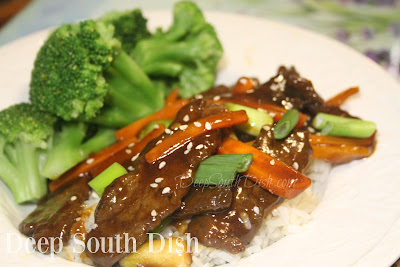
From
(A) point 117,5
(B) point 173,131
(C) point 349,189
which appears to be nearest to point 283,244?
(C) point 349,189

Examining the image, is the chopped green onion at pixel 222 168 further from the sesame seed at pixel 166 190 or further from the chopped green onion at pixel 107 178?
the chopped green onion at pixel 107 178

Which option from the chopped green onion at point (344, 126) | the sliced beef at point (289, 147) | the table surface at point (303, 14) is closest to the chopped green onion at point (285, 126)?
the sliced beef at point (289, 147)

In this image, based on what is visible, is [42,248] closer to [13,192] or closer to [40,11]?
[13,192]

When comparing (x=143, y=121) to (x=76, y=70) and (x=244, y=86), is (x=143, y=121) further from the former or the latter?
(x=244, y=86)

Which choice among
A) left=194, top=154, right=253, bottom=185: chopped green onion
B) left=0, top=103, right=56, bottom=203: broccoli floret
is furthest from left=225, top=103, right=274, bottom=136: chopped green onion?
left=0, top=103, right=56, bottom=203: broccoli floret

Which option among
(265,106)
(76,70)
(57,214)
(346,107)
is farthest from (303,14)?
(57,214)

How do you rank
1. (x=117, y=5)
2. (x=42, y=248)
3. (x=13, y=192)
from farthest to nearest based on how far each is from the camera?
(x=117, y=5) → (x=13, y=192) → (x=42, y=248)

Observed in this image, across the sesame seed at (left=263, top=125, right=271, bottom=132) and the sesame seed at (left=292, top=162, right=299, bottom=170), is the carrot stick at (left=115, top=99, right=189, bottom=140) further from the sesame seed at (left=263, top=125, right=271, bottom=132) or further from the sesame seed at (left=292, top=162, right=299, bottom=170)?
the sesame seed at (left=292, top=162, right=299, bottom=170)
